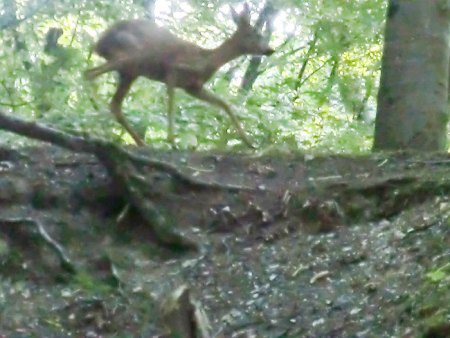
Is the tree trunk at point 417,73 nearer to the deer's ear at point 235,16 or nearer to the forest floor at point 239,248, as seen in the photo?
the forest floor at point 239,248

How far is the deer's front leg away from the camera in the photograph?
9.27m

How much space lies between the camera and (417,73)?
867 centimetres

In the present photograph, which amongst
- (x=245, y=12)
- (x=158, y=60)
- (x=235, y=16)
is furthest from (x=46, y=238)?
(x=235, y=16)

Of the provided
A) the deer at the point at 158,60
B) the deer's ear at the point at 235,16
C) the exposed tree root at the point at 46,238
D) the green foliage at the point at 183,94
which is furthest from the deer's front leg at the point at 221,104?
the exposed tree root at the point at 46,238

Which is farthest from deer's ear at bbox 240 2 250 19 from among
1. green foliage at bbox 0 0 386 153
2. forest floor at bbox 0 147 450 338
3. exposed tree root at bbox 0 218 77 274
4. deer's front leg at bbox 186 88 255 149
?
exposed tree root at bbox 0 218 77 274

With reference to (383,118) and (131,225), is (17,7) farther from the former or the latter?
(383,118)

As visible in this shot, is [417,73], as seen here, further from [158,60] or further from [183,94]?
[183,94]

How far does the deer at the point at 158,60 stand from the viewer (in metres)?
8.95

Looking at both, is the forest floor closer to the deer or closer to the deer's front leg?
the deer's front leg

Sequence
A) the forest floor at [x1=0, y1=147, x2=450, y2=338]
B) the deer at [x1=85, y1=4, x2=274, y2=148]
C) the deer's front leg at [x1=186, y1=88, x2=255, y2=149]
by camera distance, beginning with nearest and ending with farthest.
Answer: the forest floor at [x1=0, y1=147, x2=450, y2=338], the deer at [x1=85, y1=4, x2=274, y2=148], the deer's front leg at [x1=186, y1=88, x2=255, y2=149]

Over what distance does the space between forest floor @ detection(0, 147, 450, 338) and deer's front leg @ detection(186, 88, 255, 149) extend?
1.24 metres

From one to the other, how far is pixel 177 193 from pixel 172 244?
48cm

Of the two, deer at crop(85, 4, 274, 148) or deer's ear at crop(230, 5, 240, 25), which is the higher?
deer's ear at crop(230, 5, 240, 25)

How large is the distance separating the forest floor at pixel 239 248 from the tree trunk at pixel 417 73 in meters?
0.80
